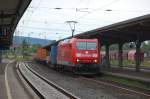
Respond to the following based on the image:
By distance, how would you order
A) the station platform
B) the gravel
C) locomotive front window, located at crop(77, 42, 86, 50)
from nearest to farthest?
1. the gravel
2. the station platform
3. locomotive front window, located at crop(77, 42, 86, 50)

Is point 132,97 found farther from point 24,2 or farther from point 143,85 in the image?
point 143,85

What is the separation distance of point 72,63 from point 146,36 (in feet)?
28.6

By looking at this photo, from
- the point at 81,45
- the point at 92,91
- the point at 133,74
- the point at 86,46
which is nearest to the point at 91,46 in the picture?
the point at 86,46

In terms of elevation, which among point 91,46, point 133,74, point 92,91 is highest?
point 91,46

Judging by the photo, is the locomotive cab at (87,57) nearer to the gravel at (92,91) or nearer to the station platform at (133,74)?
the station platform at (133,74)

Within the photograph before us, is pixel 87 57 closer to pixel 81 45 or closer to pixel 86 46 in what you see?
pixel 86 46

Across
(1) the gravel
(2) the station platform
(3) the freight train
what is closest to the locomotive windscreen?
(3) the freight train

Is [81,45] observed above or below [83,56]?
above

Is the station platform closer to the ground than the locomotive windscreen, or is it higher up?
closer to the ground

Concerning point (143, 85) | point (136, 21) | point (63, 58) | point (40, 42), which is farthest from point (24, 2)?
point (40, 42)

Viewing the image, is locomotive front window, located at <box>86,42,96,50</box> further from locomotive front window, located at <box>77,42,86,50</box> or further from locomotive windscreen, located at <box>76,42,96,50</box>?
locomotive front window, located at <box>77,42,86,50</box>

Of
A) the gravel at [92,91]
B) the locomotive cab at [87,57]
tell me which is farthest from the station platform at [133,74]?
the gravel at [92,91]

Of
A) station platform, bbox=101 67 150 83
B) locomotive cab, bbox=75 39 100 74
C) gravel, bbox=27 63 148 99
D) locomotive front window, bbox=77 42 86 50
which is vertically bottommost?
gravel, bbox=27 63 148 99

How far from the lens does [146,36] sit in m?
39.3
